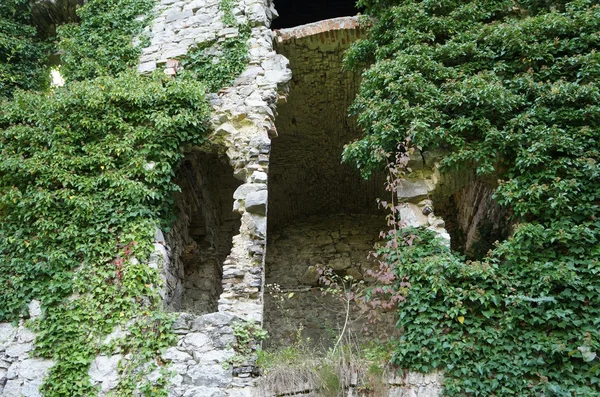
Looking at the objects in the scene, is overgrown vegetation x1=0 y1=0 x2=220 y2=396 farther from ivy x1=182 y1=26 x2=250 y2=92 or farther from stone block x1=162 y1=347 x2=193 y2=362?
ivy x1=182 y1=26 x2=250 y2=92

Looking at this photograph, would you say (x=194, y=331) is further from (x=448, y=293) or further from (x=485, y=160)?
(x=485, y=160)

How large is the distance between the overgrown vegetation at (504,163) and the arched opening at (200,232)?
2336mm

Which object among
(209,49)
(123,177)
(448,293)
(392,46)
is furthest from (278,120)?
(448,293)

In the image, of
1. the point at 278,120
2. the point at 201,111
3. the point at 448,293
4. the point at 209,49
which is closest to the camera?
the point at 448,293

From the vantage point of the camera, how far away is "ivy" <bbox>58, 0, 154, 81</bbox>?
6922 millimetres

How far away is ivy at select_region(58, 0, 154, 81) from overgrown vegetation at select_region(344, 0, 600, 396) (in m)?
2.99

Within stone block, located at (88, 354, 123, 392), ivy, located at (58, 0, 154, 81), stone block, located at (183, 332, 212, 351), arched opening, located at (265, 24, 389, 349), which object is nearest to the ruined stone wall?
arched opening, located at (265, 24, 389, 349)

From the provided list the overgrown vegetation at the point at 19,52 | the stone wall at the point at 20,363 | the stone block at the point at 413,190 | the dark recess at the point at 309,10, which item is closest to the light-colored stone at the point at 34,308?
the stone wall at the point at 20,363

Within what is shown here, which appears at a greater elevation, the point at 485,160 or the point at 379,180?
the point at 485,160

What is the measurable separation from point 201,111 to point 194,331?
2516 millimetres

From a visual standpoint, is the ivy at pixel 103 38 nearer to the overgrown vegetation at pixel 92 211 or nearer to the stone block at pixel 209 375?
the overgrown vegetation at pixel 92 211

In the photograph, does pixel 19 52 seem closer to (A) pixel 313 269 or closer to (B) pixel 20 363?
(B) pixel 20 363

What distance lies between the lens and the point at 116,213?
5484 millimetres

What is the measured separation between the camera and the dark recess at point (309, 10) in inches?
386
